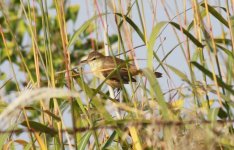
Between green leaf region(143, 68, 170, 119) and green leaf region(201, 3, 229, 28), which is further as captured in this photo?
green leaf region(201, 3, 229, 28)

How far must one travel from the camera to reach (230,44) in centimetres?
265

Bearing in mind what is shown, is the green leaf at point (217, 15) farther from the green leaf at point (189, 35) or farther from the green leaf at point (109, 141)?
the green leaf at point (109, 141)

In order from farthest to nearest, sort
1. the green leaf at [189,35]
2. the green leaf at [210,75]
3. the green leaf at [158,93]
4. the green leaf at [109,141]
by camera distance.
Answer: the green leaf at [109,141] < the green leaf at [189,35] < the green leaf at [210,75] < the green leaf at [158,93]

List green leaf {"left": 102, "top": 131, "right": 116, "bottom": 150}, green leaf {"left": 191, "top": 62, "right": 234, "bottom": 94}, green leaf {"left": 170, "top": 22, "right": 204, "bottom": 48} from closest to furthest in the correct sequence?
green leaf {"left": 191, "top": 62, "right": 234, "bottom": 94} < green leaf {"left": 170, "top": 22, "right": 204, "bottom": 48} < green leaf {"left": 102, "top": 131, "right": 116, "bottom": 150}

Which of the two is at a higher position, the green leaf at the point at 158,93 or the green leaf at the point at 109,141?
the green leaf at the point at 158,93

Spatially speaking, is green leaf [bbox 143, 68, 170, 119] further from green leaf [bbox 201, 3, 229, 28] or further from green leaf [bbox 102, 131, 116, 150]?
green leaf [bbox 201, 3, 229, 28]

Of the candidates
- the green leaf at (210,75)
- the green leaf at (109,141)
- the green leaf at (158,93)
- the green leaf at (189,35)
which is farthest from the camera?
the green leaf at (109,141)

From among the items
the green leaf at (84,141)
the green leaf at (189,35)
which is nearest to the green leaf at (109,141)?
the green leaf at (84,141)

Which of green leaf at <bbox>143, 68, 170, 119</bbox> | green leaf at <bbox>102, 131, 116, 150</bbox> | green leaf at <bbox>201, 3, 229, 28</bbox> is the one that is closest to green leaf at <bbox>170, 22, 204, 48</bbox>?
green leaf at <bbox>201, 3, 229, 28</bbox>

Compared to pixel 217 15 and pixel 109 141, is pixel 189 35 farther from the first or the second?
pixel 109 141

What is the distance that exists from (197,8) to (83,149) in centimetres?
71

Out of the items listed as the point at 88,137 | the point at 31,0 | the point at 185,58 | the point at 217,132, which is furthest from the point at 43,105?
the point at 217,132

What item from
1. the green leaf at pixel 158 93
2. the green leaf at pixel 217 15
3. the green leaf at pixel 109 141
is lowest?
the green leaf at pixel 109 141

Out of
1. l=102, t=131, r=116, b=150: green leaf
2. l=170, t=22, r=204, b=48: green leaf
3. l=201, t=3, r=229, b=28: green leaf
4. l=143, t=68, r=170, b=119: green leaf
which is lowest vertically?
l=102, t=131, r=116, b=150: green leaf
